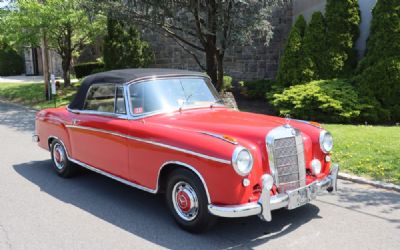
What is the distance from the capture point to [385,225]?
15.4ft

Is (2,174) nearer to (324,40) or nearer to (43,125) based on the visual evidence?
(43,125)

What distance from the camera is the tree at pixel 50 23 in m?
14.5

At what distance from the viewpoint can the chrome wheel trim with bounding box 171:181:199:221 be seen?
4449mm

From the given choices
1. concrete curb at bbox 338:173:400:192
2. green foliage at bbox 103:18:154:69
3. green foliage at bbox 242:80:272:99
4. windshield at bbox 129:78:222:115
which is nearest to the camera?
windshield at bbox 129:78:222:115

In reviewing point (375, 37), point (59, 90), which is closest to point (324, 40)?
point (375, 37)

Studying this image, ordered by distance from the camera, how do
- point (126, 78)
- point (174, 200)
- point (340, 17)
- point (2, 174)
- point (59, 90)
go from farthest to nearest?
point (59, 90)
point (340, 17)
point (2, 174)
point (126, 78)
point (174, 200)

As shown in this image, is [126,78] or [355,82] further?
[355,82]

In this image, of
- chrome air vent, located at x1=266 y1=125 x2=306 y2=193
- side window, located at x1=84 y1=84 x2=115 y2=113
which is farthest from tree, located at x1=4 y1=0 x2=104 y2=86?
chrome air vent, located at x1=266 y1=125 x2=306 y2=193

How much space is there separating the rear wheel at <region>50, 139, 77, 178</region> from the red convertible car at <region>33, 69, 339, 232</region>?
6.4 inches

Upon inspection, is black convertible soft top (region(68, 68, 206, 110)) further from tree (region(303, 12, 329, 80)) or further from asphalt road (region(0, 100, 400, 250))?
tree (region(303, 12, 329, 80))

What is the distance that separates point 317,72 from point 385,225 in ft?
24.5

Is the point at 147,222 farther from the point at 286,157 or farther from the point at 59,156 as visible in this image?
the point at 59,156

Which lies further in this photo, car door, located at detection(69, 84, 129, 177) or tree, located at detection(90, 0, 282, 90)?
tree, located at detection(90, 0, 282, 90)

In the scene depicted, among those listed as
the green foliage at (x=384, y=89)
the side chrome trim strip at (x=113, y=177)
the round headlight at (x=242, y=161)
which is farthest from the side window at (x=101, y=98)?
the green foliage at (x=384, y=89)
